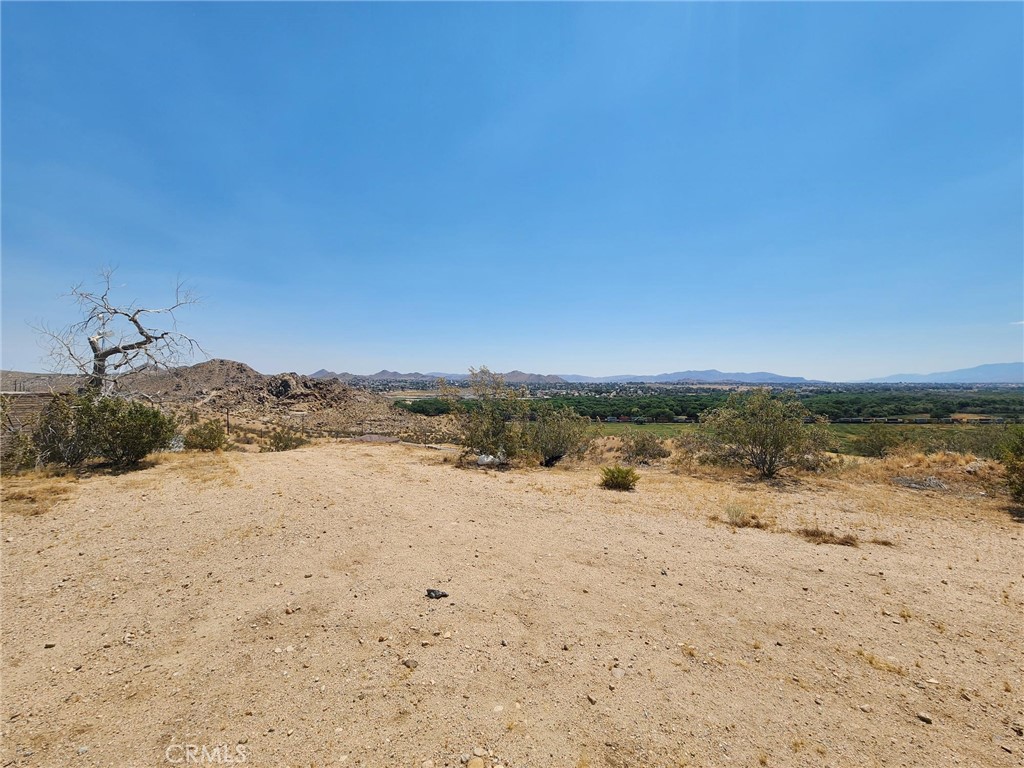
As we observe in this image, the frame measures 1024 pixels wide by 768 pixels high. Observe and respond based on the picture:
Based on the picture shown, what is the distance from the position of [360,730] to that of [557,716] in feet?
5.16

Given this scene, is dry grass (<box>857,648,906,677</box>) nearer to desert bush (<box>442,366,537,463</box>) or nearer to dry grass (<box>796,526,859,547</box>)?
dry grass (<box>796,526,859,547</box>)

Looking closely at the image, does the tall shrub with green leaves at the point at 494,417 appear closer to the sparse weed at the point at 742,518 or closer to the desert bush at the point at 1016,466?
the sparse weed at the point at 742,518

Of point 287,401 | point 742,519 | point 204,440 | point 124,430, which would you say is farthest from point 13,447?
point 287,401

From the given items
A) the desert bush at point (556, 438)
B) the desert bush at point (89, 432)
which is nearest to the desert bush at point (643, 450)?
the desert bush at point (556, 438)

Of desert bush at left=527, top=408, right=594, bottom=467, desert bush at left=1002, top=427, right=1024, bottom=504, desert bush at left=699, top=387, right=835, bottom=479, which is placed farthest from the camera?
desert bush at left=527, top=408, right=594, bottom=467

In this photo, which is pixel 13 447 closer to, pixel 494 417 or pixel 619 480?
pixel 494 417

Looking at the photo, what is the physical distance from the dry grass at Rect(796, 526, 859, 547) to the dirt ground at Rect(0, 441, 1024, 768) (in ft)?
0.79

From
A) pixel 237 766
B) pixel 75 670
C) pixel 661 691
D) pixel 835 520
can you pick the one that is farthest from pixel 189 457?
pixel 835 520

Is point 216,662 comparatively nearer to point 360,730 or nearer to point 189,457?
point 360,730

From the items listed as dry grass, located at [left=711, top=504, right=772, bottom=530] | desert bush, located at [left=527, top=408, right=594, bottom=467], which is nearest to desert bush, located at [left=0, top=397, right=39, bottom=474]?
desert bush, located at [left=527, top=408, right=594, bottom=467]

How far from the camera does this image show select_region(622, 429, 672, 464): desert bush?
18.7 m

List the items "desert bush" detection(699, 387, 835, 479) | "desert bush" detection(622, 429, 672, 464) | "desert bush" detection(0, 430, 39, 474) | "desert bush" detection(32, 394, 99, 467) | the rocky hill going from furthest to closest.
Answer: the rocky hill, "desert bush" detection(622, 429, 672, 464), "desert bush" detection(699, 387, 835, 479), "desert bush" detection(32, 394, 99, 467), "desert bush" detection(0, 430, 39, 474)

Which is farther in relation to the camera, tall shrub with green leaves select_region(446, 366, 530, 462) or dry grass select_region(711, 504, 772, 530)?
tall shrub with green leaves select_region(446, 366, 530, 462)

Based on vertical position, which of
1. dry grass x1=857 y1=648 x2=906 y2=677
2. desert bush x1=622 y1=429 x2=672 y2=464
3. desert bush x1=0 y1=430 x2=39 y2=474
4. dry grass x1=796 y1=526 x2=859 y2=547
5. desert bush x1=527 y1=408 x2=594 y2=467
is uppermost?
desert bush x1=0 y1=430 x2=39 y2=474
